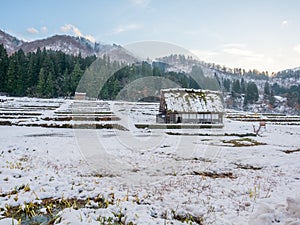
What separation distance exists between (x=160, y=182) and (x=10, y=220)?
5660 millimetres

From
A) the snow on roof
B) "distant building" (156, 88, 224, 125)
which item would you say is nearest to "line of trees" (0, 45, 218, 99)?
"distant building" (156, 88, 224, 125)

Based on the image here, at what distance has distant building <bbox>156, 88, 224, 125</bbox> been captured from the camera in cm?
3738

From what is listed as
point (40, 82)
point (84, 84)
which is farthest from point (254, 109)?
point (40, 82)

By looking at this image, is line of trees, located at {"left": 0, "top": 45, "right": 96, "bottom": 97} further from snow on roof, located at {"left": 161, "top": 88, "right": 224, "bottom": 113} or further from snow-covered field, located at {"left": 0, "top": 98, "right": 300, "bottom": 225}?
snow-covered field, located at {"left": 0, "top": 98, "right": 300, "bottom": 225}

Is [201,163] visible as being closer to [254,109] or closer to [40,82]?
[40,82]

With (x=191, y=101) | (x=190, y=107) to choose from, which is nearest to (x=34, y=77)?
(x=191, y=101)

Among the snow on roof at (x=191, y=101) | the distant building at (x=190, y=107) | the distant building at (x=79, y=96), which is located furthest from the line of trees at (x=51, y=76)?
the snow on roof at (x=191, y=101)

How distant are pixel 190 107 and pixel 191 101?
1.37m

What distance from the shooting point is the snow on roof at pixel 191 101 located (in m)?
37.5

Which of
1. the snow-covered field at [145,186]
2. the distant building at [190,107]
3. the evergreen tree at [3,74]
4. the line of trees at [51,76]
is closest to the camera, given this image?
the snow-covered field at [145,186]

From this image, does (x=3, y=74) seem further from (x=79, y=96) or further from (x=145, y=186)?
(x=145, y=186)

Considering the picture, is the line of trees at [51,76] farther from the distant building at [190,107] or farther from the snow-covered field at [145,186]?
the snow-covered field at [145,186]

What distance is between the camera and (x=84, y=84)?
84.9m

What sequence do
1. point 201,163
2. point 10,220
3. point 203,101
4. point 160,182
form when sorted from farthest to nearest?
point 203,101 → point 201,163 → point 160,182 → point 10,220
